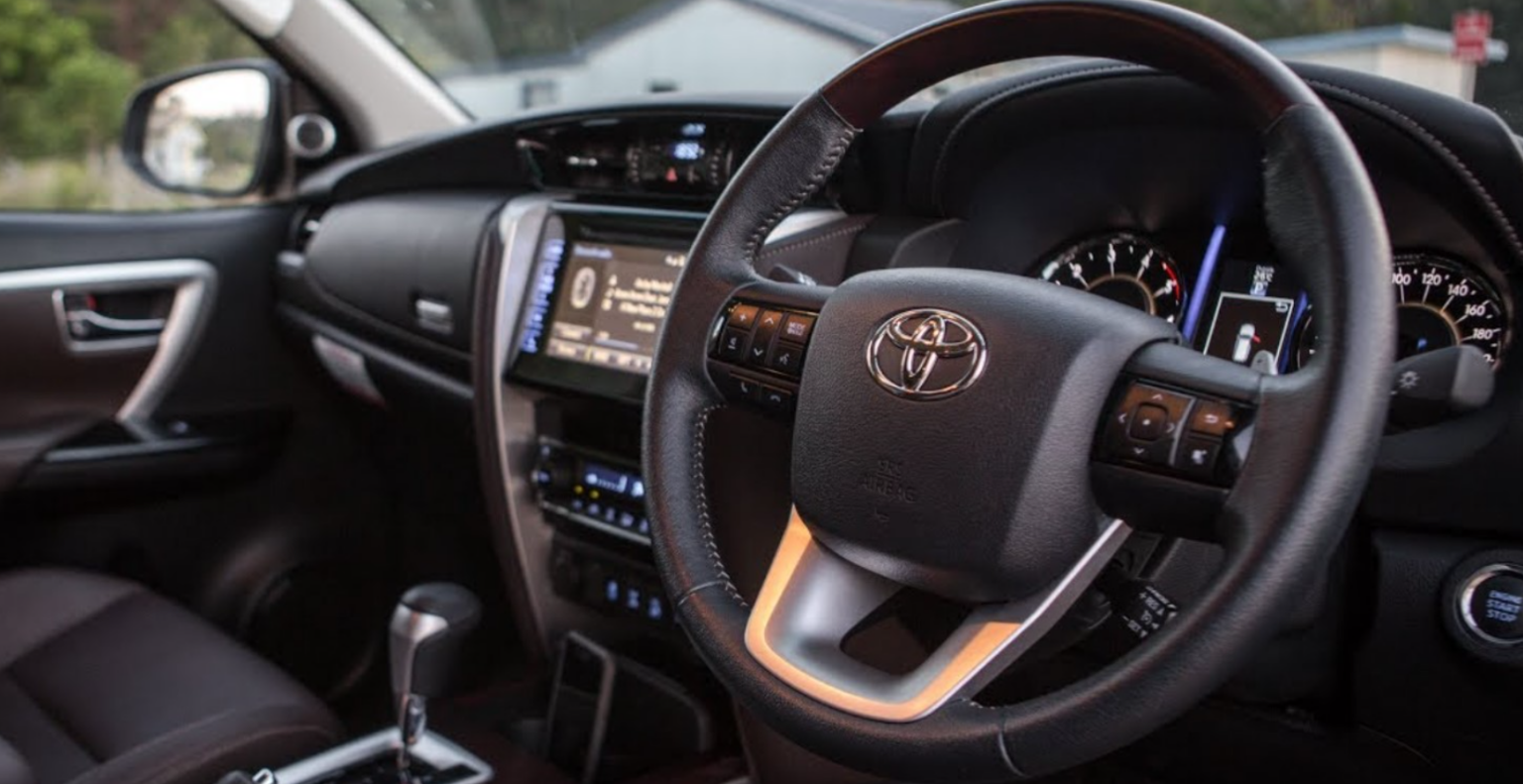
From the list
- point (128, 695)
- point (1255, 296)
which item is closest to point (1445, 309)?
point (1255, 296)

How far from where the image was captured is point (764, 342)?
107 centimetres

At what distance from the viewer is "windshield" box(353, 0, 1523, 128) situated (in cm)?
121

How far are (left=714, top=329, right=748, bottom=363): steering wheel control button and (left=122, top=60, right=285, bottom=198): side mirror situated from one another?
1.63 m

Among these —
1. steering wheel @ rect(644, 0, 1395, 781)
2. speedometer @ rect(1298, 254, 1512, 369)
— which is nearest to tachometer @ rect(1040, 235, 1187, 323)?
speedometer @ rect(1298, 254, 1512, 369)

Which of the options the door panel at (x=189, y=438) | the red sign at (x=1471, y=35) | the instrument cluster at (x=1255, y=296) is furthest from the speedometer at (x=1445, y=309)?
the door panel at (x=189, y=438)

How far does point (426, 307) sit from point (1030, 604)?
49.3 inches

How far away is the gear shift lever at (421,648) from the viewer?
1588 millimetres

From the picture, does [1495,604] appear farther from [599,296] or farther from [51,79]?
[51,79]

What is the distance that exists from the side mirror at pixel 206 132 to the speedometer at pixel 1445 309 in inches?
75.6

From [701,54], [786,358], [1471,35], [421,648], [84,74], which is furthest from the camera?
[84,74]

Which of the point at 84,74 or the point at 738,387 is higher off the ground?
the point at 84,74

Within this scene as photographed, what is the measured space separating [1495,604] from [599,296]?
954 millimetres

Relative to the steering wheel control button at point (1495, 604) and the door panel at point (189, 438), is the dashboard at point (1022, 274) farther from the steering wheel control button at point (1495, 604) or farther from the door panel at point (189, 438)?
the door panel at point (189, 438)

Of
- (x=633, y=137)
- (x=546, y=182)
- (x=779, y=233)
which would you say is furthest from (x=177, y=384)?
(x=779, y=233)
